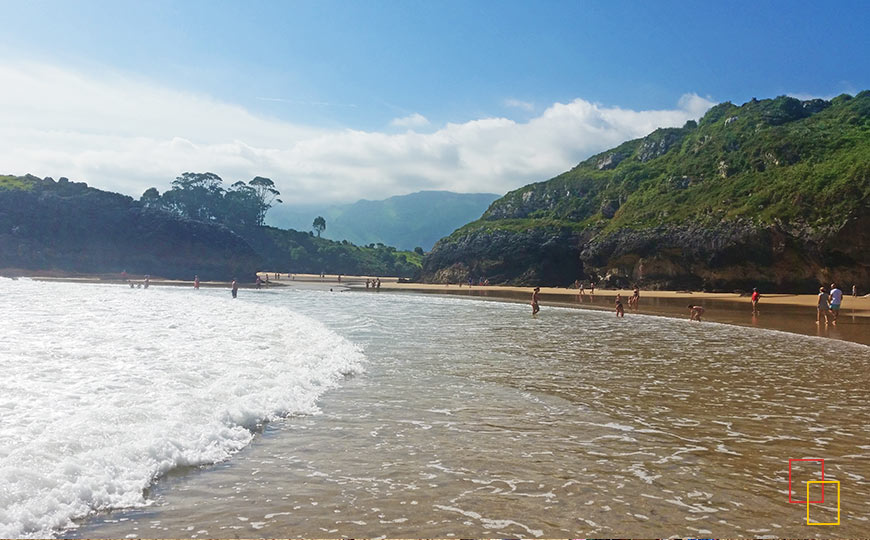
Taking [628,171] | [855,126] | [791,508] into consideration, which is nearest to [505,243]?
[628,171]

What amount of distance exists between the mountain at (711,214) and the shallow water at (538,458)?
1800 inches

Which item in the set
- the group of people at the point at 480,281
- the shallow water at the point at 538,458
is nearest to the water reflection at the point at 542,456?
the shallow water at the point at 538,458

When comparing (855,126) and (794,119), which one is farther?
(794,119)

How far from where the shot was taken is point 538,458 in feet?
22.3

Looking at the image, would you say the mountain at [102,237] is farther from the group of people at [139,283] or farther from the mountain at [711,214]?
the mountain at [711,214]

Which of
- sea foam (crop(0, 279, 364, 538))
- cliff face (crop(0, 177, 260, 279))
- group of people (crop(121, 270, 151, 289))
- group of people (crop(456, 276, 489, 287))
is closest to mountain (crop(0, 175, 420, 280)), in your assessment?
cliff face (crop(0, 177, 260, 279))

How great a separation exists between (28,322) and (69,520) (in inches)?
680

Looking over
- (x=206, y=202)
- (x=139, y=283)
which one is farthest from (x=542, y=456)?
(x=206, y=202)

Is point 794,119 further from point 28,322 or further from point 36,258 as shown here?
point 36,258

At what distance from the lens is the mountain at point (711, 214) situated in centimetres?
5272

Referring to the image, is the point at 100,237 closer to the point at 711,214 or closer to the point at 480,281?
the point at 480,281

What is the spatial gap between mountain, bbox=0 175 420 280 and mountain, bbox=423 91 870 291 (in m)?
41.8

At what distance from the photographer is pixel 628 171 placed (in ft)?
324

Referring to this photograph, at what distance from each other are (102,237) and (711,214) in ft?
310
